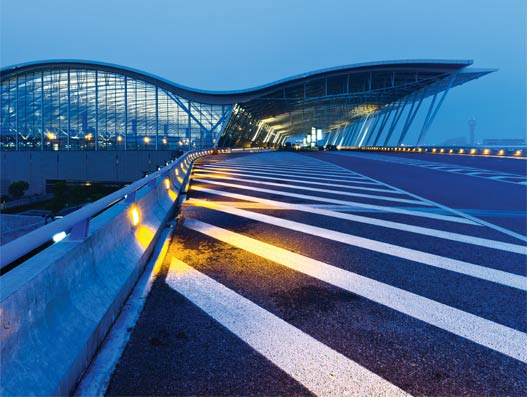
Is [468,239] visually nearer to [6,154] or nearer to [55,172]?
[55,172]

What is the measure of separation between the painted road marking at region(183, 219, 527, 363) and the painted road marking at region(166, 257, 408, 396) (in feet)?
0.25

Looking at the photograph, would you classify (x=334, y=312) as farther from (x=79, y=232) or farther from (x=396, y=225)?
(x=396, y=225)

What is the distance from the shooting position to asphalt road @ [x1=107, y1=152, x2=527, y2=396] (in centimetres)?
217

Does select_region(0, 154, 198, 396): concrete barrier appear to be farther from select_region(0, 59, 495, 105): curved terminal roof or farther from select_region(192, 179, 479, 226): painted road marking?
select_region(0, 59, 495, 105): curved terminal roof

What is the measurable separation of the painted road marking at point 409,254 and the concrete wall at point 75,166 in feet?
141

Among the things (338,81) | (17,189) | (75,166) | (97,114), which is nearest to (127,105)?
(97,114)

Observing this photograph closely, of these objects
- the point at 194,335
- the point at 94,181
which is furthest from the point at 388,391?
the point at 94,181

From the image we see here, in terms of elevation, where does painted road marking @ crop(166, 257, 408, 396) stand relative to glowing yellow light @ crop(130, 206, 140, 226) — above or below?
below

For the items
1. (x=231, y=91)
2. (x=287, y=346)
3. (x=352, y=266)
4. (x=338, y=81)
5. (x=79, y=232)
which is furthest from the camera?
(x=338, y=81)

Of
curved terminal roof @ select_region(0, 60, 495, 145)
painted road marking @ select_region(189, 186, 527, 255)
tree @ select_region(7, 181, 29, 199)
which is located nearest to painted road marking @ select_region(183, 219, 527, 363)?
painted road marking @ select_region(189, 186, 527, 255)

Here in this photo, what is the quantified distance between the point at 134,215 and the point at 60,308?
2.34m

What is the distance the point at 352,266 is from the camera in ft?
14.0

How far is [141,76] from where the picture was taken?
2274 inches

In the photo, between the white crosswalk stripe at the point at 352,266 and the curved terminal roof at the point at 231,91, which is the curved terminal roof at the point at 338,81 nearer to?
the curved terminal roof at the point at 231,91
